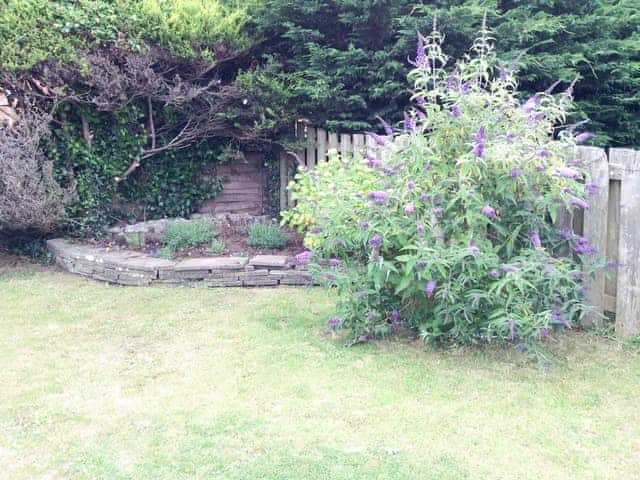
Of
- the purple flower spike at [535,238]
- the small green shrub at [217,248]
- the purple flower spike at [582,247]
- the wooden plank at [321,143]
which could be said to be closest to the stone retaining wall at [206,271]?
the small green shrub at [217,248]

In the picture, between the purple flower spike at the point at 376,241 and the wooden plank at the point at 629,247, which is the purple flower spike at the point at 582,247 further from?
the purple flower spike at the point at 376,241

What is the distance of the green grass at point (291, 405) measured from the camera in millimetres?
2852

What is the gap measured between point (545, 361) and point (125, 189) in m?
5.41

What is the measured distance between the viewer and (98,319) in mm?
5055

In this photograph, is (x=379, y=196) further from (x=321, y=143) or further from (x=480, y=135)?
(x=321, y=143)

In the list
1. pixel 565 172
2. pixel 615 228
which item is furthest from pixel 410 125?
pixel 615 228

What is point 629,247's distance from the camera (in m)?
4.16

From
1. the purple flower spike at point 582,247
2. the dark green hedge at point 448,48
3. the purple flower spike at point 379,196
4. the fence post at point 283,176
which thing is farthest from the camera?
the fence post at point 283,176

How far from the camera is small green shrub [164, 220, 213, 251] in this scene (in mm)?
6648

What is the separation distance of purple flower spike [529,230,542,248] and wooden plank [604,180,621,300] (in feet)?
2.16

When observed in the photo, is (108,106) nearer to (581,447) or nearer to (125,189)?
(125,189)

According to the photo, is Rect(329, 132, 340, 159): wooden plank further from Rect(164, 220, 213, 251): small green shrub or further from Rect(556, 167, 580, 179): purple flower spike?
Rect(556, 167, 580, 179): purple flower spike

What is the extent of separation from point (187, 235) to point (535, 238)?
3983mm

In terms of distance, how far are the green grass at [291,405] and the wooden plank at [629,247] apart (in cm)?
27
